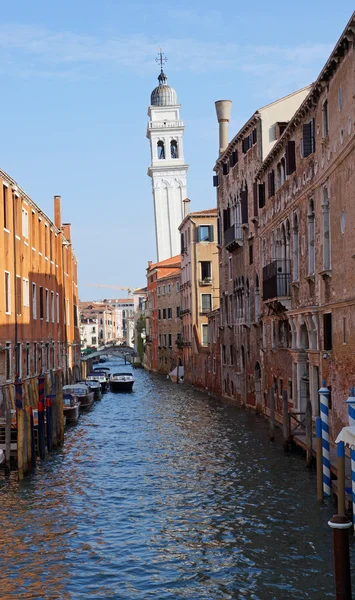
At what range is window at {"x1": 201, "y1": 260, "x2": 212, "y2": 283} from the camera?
58312 millimetres

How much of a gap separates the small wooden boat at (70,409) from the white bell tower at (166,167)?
6498cm

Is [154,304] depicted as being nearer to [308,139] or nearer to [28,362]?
[28,362]

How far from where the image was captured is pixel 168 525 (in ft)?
51.8

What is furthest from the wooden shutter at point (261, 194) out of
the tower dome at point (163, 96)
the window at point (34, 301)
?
the tower dome at point (163, 96)

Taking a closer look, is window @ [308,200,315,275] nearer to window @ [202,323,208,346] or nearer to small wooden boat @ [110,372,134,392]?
small wooden boat @ [110,372,134,392]

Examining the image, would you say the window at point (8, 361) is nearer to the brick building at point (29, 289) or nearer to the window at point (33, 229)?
the brick building at point (29, 289)

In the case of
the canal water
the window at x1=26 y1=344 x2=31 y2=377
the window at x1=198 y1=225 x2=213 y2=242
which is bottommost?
the canal water

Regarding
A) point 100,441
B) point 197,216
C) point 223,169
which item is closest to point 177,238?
point 197,216

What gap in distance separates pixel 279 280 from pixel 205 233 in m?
31.9

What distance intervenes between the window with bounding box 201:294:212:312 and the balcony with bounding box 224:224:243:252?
19282 millimetres

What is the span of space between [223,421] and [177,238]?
68548 millimetres

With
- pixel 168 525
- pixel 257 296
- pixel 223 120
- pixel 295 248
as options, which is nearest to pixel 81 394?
pixel 257 296

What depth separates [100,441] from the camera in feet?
92.6

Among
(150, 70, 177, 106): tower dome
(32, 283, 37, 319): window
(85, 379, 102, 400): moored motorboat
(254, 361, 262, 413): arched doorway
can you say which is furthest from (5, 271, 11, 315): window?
(150, 70, 177, 106): tower dome
